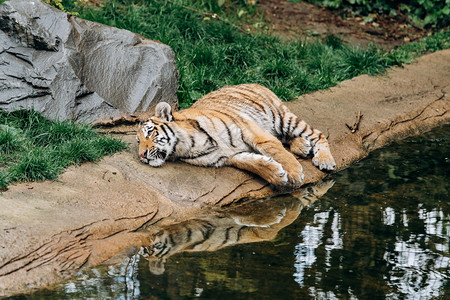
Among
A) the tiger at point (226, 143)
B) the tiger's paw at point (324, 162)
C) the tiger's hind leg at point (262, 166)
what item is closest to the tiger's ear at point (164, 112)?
the tiger at point (226, 143)

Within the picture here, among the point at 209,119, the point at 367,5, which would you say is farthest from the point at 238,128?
the point at 367,5

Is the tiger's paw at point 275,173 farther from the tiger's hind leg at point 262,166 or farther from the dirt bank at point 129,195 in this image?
the dirt bank at point 129,195

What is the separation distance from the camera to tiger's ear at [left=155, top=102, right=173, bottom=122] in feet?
17.4

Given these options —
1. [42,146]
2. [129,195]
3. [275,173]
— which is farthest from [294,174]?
[42,146]

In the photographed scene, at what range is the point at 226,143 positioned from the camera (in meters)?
5.36

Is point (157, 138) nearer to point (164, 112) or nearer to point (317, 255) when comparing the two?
point (164, 112)

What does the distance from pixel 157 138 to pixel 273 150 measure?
3.46 ft

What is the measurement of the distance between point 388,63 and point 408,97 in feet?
3.48

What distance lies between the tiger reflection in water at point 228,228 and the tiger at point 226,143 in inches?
8.6

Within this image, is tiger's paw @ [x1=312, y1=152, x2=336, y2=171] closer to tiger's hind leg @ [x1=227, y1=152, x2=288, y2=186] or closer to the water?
the water

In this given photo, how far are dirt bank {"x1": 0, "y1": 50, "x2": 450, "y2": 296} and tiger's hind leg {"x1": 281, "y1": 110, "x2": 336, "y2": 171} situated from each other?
0.42ft

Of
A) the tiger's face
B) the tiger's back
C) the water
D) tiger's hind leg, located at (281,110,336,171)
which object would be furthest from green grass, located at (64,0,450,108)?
the water

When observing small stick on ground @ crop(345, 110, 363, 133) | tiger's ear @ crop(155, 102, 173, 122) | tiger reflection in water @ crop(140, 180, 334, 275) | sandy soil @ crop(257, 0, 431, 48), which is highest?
sandy soil @ crop(257, 0, 431, 48)

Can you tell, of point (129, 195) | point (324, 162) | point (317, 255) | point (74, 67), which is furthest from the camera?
point (74, 67)
